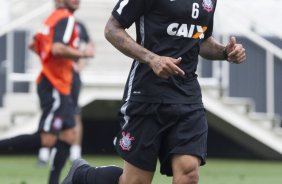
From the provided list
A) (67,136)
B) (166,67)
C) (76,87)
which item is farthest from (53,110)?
(166,67)

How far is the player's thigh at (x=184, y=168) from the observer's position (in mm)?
6207

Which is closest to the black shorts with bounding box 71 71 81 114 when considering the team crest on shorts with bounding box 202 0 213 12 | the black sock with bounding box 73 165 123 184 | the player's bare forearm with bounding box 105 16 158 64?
the black sock with bounding box 73 165 123 184

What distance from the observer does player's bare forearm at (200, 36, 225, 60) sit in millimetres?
6891

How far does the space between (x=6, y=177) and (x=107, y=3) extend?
19.1ft

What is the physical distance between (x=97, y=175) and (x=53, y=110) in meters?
3.25

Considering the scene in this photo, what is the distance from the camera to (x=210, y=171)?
12.9 metres

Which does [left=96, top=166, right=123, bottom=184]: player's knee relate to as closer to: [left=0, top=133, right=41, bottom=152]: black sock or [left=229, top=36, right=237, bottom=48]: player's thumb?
[left=229, top=36, right=237, bottom=48]: player's thumb

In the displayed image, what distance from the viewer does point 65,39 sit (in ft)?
32.8

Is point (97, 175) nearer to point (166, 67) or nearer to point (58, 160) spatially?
point (166, 67)

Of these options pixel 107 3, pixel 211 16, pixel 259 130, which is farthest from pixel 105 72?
pixel 211 16

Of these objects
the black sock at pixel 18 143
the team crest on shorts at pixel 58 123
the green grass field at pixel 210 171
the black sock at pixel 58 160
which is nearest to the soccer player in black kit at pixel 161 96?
the black sock at pixel 58 160

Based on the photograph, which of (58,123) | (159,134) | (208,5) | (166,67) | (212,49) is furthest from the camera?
(58,123)

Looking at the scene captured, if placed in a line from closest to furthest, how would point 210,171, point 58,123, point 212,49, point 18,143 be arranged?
1. point 212,49
2. point 18,143
3. point 58,123
4. point 210,171

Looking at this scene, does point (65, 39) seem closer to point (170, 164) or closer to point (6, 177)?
point (6, 177)
